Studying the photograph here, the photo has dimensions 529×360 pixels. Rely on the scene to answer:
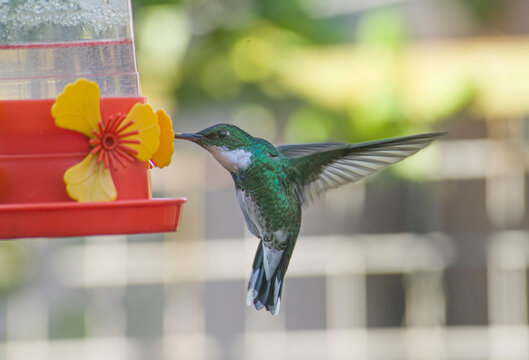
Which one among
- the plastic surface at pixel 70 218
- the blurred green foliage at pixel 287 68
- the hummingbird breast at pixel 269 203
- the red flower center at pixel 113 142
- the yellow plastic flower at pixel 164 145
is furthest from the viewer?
the blurred green foliage at pixel 287 68

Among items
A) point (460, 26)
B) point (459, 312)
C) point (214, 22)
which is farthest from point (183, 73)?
point (459, 312)

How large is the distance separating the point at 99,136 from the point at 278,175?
0.46m

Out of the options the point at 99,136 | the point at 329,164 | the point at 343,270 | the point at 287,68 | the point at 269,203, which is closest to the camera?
the point at 99,136

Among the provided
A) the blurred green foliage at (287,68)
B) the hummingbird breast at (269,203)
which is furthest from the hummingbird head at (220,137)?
the blurred green foliage at (287,68)

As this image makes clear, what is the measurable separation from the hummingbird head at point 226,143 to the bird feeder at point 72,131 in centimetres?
7

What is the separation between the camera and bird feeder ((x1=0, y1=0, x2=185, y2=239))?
1537 millimetres

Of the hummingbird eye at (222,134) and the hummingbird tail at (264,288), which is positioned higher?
the hummingbird eye at (222,134)

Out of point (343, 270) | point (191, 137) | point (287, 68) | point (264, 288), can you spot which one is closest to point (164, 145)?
point (191, 137)

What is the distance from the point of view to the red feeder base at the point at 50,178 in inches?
60.3

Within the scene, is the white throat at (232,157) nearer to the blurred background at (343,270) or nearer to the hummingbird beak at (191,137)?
the hummingbird beak at (191,137)

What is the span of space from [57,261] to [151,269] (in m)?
0.64

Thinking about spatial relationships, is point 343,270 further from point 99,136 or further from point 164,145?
point 99,136

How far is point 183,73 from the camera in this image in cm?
393

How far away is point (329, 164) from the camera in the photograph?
2064 mm
